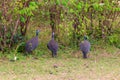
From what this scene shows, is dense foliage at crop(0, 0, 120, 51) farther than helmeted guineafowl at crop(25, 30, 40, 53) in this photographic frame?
No

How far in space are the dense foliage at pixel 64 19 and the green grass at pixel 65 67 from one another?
55 centimetres

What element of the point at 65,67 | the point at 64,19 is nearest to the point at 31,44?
the point at 64,19

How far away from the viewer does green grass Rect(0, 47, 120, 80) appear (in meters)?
7.25

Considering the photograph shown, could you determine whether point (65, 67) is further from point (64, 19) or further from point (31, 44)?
point (64, 19)

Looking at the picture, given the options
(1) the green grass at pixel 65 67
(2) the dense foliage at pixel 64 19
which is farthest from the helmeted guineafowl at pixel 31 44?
(2) the dense foliage at pixel 64 19

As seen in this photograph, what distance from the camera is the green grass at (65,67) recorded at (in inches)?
286

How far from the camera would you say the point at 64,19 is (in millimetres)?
9141

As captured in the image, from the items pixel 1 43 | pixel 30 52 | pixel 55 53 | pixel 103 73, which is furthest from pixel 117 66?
pixel 1 43

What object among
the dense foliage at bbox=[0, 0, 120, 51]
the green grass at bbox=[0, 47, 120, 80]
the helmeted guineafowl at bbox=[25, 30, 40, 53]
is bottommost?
the green grass at bbox=[0, 47, 120, 80]

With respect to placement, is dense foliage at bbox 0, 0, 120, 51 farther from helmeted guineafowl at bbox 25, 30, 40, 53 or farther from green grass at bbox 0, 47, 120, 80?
green grass at bbox 0, 47, 120, 80

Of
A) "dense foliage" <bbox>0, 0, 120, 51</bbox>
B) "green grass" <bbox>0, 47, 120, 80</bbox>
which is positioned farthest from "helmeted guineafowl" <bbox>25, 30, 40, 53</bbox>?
"dense foliage" <bbox>0, 0, 120, 51</bbox>

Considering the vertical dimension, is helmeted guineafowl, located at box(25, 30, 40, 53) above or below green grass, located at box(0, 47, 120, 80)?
above

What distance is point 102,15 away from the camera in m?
9.93

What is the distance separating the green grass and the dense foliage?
0.55 meters
